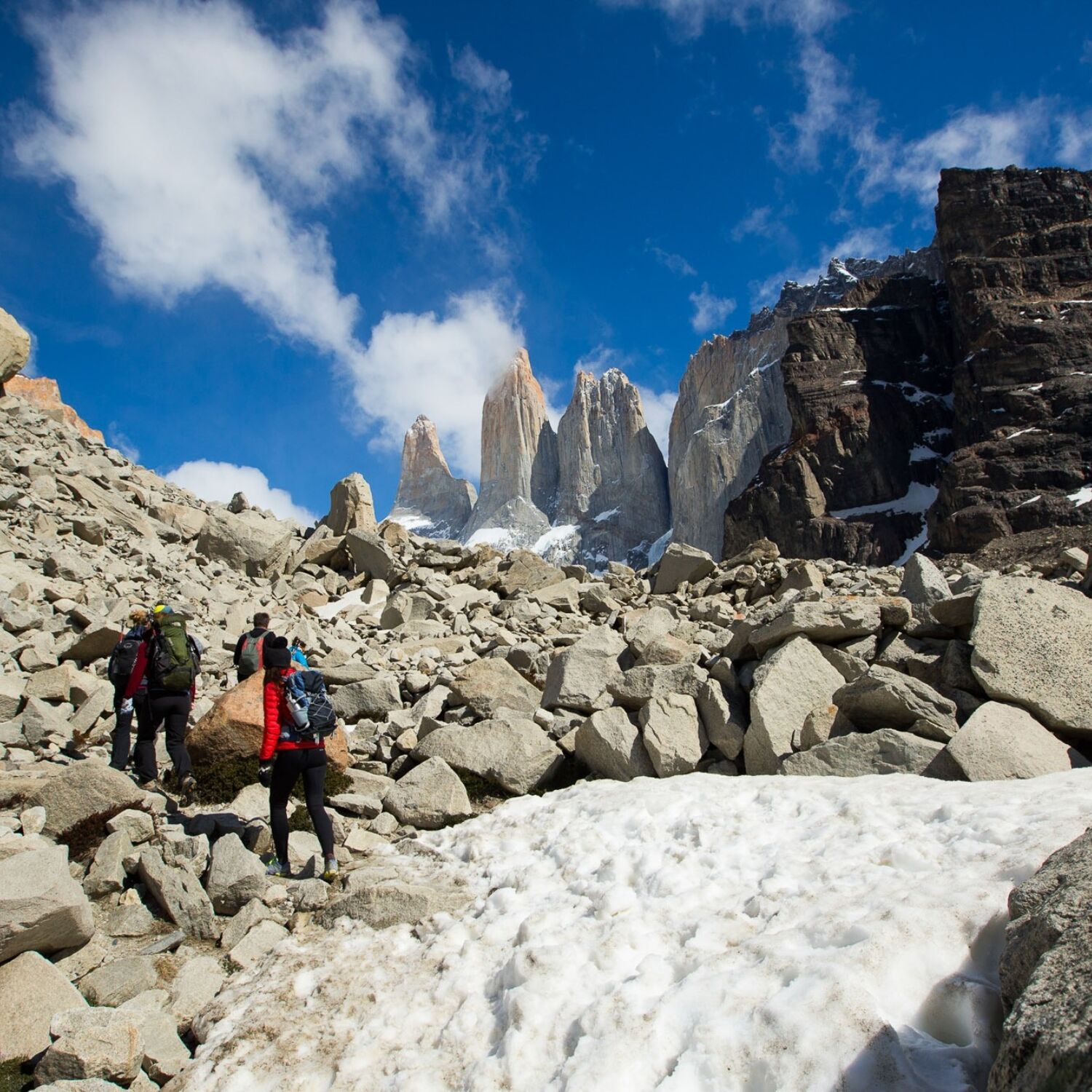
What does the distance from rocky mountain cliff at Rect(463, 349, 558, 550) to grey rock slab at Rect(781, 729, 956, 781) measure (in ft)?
361

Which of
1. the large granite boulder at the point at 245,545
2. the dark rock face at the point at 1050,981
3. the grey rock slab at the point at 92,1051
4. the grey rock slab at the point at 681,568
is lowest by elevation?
the grey rock slab at the point at 92,1051

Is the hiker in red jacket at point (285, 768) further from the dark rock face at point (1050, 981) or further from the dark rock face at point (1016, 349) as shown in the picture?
the dark rock face at point (1016, 349)

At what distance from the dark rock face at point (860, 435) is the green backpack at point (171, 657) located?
77774 mm

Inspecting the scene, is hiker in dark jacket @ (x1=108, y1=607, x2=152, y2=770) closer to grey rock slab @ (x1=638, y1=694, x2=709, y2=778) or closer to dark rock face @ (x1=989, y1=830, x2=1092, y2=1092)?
grey rock slab @ (x1=638, y1=694, x2=709, y2=778)

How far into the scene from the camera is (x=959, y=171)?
8938 centimetres

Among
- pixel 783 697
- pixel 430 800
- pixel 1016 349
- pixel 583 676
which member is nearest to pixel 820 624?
pixel 783 697

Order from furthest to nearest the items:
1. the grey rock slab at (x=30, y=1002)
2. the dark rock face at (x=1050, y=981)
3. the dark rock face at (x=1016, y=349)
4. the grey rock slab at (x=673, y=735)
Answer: the dark rock face at (x=1016, y=349)
the grey rock slab at (x=673, y=735)
the grey rock slab at (x=30, y=1002)
the dark rock face at (x=1050, y=981)

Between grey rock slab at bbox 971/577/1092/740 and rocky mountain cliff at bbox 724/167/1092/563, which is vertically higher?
rocky mountain cliff at bbox 724/167/1092/563

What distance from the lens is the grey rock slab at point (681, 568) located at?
2012 centimetres

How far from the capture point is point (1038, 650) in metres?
7.38

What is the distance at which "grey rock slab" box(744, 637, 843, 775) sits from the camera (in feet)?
26.0

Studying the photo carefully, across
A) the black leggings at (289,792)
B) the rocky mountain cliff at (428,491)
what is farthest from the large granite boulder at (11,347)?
the rocky mountain cliff at (428,491)

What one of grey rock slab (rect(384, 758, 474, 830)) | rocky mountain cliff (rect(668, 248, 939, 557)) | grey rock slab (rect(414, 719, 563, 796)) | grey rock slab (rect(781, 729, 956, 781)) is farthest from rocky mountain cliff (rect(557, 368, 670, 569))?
grey rock slab (rect(781, 729, 956, 781))

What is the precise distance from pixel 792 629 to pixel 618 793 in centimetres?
327
